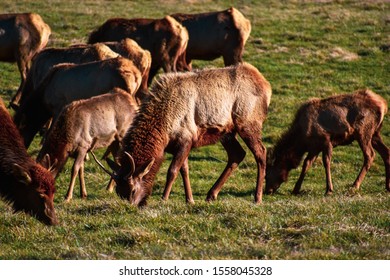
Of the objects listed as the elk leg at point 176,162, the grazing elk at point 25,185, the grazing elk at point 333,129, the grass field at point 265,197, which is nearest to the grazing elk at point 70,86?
the grass field at point 265,197

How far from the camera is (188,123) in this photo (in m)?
11.6

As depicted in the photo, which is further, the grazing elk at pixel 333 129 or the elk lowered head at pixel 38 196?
the grazing elk at pixel 333 129

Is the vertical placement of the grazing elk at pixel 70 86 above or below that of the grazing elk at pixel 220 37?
above

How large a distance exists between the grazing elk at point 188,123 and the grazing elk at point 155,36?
7510 mm

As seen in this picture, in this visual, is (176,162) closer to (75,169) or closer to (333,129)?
(75,169)

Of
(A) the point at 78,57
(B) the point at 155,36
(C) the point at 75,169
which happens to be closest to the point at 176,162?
(C) the point at 75,169

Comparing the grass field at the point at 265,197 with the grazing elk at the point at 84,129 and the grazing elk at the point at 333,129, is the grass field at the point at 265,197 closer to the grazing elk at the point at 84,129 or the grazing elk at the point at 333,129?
the grazing elk at the point at 333,129

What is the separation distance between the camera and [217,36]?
2112 centimetres

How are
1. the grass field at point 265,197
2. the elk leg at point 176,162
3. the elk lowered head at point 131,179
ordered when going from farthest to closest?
the elk leg at point 176,162 → the elk lowered head at point 131,179 → the grass field at point 265,197

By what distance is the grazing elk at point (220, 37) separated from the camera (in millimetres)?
21062

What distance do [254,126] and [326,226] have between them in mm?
3761

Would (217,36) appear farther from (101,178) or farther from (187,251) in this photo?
(187,251)

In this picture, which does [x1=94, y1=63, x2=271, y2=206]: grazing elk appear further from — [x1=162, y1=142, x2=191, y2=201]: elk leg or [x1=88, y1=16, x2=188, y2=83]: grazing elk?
[x1=88, y1=16, x2=188, y2=83]: grazing elk

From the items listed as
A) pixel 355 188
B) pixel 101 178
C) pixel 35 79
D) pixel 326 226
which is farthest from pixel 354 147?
pixel 326 226
